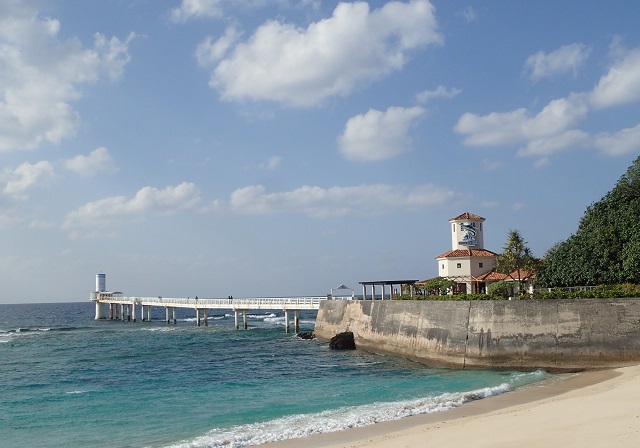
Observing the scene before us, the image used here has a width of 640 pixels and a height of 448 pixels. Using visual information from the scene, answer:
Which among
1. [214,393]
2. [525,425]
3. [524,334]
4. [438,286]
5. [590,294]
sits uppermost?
[438,286]

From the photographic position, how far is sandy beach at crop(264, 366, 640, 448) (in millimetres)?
13242

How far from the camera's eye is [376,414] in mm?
18938

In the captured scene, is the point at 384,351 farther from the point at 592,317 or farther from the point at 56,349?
the point at 56,349

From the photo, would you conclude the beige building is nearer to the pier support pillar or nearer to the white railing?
the white railing

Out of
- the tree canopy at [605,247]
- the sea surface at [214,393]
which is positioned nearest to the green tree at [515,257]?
the tree canopy at [605,247]

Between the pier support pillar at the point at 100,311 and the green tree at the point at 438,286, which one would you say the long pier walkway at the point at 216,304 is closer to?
the pier support pillar at the point at 100,311

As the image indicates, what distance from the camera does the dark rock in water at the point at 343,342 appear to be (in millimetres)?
39000

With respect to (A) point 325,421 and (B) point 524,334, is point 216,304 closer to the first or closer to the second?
(B) point 524,334

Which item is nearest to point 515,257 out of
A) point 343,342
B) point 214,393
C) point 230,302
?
point 343,342

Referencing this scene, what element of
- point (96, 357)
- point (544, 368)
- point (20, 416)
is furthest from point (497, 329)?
point (96, 357)

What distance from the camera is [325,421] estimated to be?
60.1 feet

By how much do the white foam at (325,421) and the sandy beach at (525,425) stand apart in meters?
0.61

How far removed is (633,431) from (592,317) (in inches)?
558

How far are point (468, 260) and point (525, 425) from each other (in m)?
29.5
